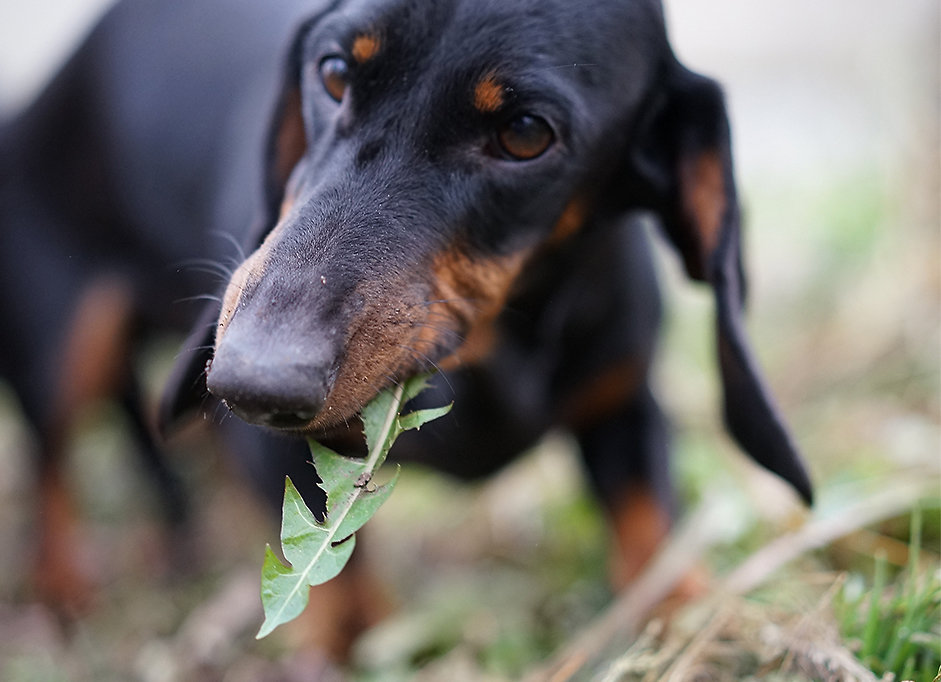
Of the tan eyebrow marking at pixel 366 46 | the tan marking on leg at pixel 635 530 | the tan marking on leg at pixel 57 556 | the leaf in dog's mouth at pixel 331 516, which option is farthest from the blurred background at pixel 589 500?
the leaf in dog's mouth at pixel 331 516

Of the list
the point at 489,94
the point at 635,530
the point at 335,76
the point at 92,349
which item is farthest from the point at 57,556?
the point at 489,94

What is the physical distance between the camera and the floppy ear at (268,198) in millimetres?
2412

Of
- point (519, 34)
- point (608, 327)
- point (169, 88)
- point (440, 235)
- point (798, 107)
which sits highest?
point (519, 34)

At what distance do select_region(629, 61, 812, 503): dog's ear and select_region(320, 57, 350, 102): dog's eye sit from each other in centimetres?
73

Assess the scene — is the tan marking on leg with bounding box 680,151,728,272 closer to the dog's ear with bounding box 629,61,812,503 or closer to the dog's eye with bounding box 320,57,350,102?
the dog's ear with bounding box 629,61,812,503

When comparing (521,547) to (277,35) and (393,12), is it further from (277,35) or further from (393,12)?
(393,12)

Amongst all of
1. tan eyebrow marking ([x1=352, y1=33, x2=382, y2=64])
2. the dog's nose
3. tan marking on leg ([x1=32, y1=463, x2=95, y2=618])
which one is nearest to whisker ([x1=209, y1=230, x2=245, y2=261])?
tan eyebrow marking ([x1=352, y1=33, x2=382, y2=64])

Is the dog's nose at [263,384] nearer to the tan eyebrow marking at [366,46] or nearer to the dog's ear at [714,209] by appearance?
the tan eyebrow marking at [366,46]

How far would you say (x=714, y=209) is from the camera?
2.39m

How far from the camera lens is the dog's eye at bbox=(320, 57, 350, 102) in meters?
2.22

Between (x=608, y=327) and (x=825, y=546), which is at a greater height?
(x=608, y=327)

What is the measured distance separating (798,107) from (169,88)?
5.19m

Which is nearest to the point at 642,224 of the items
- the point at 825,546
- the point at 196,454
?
the point at 825,546

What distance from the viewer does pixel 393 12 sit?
2.10 metres
